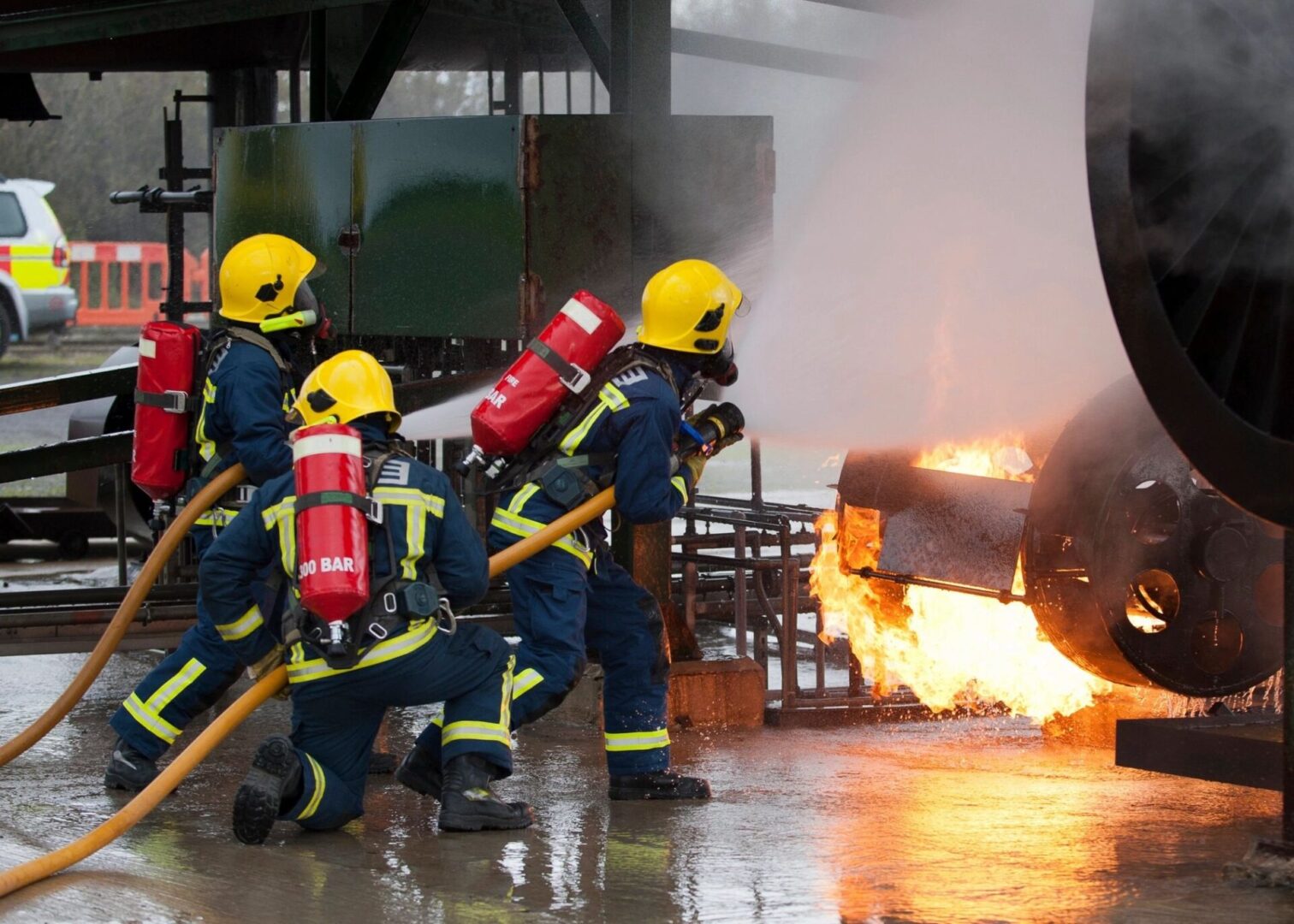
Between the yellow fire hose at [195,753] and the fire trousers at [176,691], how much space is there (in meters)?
0.78

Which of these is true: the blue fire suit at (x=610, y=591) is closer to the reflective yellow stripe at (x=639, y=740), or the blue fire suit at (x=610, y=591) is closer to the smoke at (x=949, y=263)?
the reflective yellow stripe at (x=639, y=740)

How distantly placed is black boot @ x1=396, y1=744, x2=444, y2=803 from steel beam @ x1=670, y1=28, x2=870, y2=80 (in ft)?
17.9

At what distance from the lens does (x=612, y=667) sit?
6.01m

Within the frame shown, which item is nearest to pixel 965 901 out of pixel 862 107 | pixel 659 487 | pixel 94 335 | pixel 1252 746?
pixel 1252 746

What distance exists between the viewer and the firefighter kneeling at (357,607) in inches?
195

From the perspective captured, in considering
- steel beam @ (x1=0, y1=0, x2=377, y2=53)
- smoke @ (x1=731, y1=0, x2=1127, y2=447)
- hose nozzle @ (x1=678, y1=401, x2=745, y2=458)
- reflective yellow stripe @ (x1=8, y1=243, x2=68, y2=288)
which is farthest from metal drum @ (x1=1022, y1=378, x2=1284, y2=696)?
reflective yellow stripe @ (x1=8, y1=243, x2=68, y2=288)

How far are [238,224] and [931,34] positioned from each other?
4080 mm

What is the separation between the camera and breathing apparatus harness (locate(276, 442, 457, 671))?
5.05m

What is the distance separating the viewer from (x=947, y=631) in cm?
698

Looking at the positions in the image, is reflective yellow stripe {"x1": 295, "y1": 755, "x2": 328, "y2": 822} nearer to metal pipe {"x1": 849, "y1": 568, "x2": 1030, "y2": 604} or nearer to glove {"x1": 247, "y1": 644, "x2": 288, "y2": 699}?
glove {"x1": 247, "y1": 644, "x2": 288, "y2": 699}

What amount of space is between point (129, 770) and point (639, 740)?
1.64 m

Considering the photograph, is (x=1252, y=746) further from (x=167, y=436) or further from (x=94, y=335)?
(x=94, y=335)

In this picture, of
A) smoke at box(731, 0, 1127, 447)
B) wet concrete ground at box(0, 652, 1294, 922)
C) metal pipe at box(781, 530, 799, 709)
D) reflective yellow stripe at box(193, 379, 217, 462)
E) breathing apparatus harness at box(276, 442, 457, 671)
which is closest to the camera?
wet concrete ground at box(0, 652, 1294, 922)

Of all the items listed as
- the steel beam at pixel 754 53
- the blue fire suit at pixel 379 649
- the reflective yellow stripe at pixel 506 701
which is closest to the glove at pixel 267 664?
the blue fire suit at pixel 379 649
